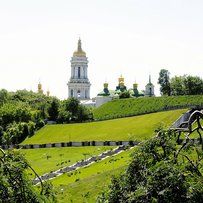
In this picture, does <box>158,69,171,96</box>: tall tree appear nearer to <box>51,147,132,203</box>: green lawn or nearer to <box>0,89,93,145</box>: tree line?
<box>0,89,93,145</box>: tree line

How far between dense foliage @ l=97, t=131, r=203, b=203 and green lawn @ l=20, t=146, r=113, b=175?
1236 inches


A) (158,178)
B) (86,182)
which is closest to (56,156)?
(86,182)

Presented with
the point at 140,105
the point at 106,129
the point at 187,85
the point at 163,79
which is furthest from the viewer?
the point at 163,79

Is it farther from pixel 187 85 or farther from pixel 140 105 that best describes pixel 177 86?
pixel 140 105

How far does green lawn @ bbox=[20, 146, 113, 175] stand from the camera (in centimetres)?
4494

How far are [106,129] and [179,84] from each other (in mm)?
45966

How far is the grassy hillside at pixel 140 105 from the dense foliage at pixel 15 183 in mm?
71854

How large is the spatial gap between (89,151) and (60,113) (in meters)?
34.3

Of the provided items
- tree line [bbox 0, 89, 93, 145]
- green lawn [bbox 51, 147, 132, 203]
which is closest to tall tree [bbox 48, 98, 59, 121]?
tree line [bbox 0, 89, 93, 145]

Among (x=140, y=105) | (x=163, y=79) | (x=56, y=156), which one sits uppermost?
(x=163, y=79)

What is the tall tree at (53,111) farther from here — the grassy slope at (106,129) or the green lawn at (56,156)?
the green lawn at (56,156)

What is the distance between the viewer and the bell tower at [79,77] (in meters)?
159

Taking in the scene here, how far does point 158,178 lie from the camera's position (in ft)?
30.0

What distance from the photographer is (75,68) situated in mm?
159625
